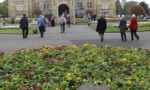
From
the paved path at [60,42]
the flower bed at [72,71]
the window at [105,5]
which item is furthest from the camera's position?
the window at [105,5]

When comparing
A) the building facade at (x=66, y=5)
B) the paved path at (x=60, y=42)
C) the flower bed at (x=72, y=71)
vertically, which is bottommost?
the paved path at (x=60, y=42)

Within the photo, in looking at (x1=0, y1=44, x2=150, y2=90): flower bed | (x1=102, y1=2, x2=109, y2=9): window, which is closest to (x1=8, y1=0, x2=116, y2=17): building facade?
(x1=102, y1=2, x2=109, y2=9): window

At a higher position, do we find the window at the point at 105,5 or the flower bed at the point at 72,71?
the window at the point at 105,5

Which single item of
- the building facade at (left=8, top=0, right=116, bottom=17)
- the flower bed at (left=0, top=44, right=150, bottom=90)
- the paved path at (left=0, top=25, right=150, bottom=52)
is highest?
the building facade at (left=8, top=0, right=116, bottom=17)

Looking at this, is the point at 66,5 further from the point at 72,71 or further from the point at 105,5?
the point at 72,71

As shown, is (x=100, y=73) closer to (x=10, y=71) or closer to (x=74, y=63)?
(x=74, y=63)

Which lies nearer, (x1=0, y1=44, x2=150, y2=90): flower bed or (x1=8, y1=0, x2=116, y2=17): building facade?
(x1=0, y1=44, x2=150, y2=90): flower bed

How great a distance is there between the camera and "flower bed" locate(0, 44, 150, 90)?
7629mm

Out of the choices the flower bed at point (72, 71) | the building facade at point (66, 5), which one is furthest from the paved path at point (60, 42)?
the building facade at point (66, 5)

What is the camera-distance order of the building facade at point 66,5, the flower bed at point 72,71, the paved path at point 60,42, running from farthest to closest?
the building facade at point 66,5 < the paved path at point 60,42 < the flower bed at point 72,71

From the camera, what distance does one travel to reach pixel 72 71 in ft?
28.8

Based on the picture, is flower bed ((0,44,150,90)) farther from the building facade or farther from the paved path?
the building facade

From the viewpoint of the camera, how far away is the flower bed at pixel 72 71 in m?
7.63

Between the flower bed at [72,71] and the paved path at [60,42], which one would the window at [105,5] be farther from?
the flower bed at [72,71]
